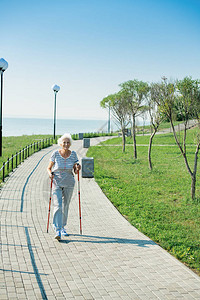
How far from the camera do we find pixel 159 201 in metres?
9.51

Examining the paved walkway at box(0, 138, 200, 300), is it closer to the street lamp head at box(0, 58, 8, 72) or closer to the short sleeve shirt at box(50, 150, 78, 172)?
the short sleeve shirt at box(50, 150, 78, 172)

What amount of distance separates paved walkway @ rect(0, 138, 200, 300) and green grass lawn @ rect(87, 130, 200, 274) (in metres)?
0.32

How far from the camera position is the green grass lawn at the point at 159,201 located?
654cm

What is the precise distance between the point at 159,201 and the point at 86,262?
4498 millimetres

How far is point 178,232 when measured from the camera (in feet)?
23.2

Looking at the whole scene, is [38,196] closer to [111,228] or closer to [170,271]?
[111,228]

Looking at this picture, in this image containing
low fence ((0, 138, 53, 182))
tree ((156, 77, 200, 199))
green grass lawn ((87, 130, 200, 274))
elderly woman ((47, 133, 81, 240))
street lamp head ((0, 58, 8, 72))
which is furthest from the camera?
street lamp head ((0, 58, 8, 72))

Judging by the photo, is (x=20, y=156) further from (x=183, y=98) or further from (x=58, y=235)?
(x=58, y=235)

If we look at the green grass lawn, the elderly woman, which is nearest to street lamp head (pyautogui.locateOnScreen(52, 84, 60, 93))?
the green grass lawn

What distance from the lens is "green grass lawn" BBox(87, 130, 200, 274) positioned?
6.54m

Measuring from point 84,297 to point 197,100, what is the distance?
299 inches

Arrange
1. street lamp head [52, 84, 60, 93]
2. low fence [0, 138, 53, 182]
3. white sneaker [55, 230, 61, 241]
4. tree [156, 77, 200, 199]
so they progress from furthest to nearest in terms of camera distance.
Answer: street lamp head [52, 84, 60, 93], low fence [0, 138, 53, 182], tree [156, 77, 200, 199], white sneaker [55, 230, 61, 241]

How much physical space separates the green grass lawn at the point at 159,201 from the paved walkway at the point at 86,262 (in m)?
0.32

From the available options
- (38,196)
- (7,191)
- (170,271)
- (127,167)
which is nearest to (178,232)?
(170,271)
